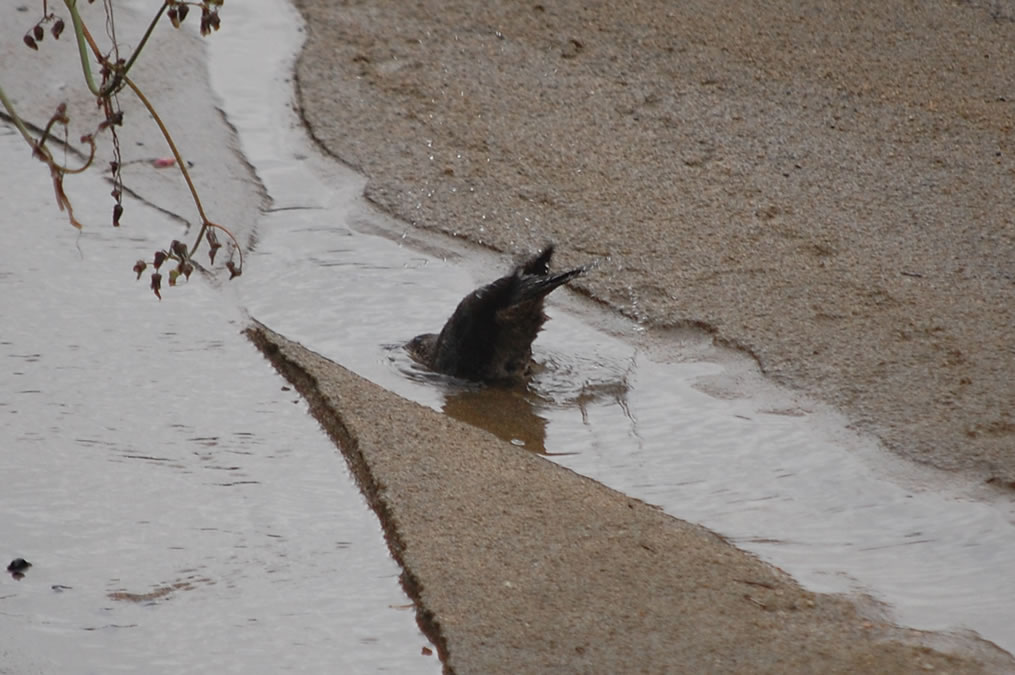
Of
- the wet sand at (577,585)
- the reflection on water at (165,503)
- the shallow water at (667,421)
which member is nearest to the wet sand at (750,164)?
the shallow water at (667,421)

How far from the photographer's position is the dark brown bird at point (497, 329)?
436cm

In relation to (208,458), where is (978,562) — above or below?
above

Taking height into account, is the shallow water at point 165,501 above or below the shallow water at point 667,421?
below

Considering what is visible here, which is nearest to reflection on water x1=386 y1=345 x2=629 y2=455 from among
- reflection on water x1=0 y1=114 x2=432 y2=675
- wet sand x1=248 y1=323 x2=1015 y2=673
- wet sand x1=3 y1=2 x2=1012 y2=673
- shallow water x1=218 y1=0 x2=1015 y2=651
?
shallow water x1=218 y1=0 x2=1015 y2=651

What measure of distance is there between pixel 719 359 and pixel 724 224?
34.8 inches

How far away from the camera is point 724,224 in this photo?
5.25m

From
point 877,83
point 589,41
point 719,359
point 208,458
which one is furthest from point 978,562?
point 589,41

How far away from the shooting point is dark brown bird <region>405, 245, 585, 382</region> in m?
4.36

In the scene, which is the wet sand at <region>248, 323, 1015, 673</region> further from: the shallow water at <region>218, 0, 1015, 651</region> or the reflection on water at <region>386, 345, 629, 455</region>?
the reflection on water at <region>386, 345, 629, 455</region>

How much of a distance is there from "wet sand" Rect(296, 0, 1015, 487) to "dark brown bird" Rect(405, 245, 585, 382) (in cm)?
51

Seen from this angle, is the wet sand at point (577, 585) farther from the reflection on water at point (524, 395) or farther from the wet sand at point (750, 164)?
the wet sand at point (750, 164)

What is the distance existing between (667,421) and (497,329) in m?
0.61

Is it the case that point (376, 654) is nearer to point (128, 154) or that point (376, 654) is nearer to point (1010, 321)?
point (1010, 321)

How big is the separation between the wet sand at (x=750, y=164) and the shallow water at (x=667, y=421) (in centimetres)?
14
